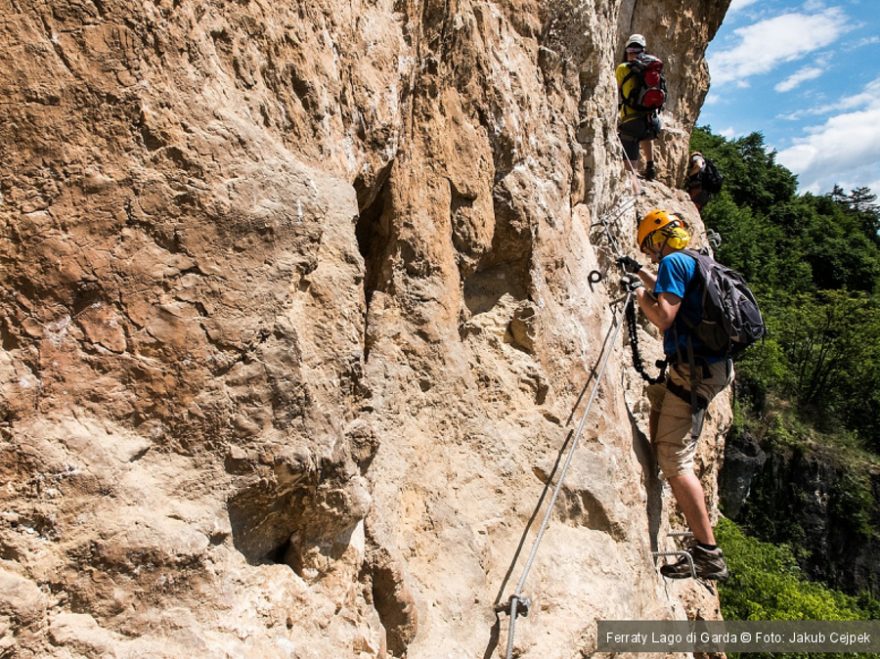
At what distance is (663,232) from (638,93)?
3.37m

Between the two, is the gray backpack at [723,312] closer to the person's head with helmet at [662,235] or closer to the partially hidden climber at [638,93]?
the person's head with helmet at [662,235]

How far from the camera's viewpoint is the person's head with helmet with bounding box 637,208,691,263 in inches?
186

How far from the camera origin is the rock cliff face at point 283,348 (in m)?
1.92

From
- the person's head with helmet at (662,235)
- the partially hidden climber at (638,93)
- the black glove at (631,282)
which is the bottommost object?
the black glove at (631,282)

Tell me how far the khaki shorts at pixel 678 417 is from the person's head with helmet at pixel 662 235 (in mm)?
787

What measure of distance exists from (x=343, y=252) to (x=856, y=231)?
48857 millimetres

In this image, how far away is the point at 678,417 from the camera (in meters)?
4.84

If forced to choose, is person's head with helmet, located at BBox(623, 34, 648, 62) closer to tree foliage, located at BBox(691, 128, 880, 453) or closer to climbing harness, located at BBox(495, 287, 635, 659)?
climbing harness, located at BBox(495, 287, 635, 659)

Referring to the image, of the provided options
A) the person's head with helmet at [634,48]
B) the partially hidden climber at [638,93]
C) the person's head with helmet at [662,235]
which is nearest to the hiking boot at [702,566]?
the person's head with helmet at [662,235]

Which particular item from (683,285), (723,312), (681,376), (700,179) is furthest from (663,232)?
(700,179)

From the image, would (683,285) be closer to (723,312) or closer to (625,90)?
(723,312)

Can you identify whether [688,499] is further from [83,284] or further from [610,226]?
[83,284]

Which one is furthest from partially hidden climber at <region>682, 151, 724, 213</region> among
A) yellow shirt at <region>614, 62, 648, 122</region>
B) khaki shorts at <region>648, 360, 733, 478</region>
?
khaki shorts at <region>648, 360, 733, 478</region>

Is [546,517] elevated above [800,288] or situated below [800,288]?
below
